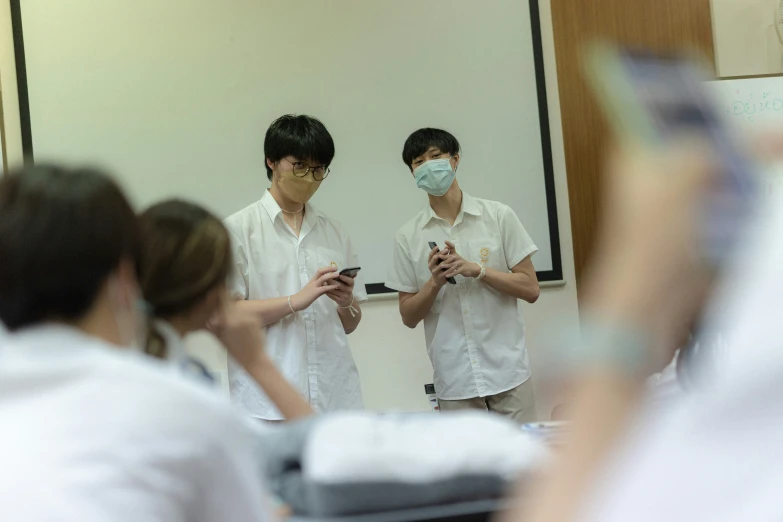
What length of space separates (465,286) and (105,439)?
75.0 inches

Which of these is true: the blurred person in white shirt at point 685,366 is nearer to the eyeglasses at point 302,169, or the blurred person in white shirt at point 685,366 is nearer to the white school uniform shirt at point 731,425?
the white school uniform shirt at point 731,425

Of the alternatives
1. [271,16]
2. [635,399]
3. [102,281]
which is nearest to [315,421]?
[102,281]

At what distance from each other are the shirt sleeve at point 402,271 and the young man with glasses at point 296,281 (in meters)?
0.32

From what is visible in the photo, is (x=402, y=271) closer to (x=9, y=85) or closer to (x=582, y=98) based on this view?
(x=582, y=98)

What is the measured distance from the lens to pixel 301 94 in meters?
3.15

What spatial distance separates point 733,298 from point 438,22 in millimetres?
3074

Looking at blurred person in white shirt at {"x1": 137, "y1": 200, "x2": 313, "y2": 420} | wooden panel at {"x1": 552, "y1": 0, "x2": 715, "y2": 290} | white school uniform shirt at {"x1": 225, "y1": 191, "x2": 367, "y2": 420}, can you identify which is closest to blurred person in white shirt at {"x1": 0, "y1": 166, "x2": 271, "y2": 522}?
blurred person in white shirt at {"x1": 137, "y1": 200, "x2": 313, "y2": 420}

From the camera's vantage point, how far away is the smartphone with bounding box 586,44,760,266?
0.38 m

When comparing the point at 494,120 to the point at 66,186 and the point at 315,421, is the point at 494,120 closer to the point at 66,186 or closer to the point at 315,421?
the point at 315,421

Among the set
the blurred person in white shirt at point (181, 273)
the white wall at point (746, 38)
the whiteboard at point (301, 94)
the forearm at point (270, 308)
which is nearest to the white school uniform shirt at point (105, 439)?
the blurred person in white shirt at point (181, 273)

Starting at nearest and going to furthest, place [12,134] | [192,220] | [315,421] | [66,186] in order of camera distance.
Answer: [66,186]
[315,421]
[192,220]
[12,134]

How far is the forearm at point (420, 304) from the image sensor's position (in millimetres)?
2506

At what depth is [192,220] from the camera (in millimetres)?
1308

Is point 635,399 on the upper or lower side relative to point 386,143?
lower
